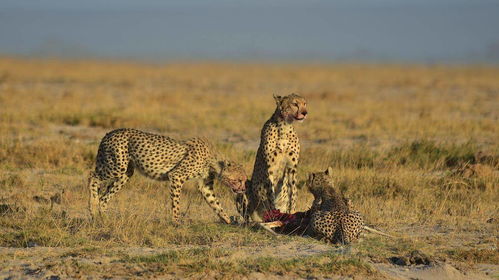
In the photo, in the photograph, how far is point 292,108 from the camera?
7562mm

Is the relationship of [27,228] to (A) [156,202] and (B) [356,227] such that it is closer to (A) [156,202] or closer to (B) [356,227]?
(A) [156,202]

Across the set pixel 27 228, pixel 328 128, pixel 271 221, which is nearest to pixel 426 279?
pixel 271 221

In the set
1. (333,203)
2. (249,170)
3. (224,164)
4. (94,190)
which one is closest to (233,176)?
(224,164)

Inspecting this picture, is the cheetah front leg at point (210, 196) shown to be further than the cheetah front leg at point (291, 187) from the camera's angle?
No

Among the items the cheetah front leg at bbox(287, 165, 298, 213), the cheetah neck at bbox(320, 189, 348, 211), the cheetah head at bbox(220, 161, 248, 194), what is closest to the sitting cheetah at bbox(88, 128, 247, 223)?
the cheetah head at bbox(220, 161, 248, 194)

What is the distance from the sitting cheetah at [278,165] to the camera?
24.9 feet

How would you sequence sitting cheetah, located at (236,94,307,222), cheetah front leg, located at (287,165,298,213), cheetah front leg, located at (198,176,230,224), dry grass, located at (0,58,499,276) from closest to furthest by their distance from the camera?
dry grass, located at (0,58,499,276), cheetah front leg, located at (198,176,230,224), sitting cheetah, located at (236,94,307,222), cheetah front leg, located at (287,165,298,213)

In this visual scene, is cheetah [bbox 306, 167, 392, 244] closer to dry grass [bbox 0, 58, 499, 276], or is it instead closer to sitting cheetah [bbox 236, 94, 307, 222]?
dry grass [bbox 0, 58, 499, 276]

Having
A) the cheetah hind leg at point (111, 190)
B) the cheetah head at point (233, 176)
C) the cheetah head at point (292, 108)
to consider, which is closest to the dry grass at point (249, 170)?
the cheetah hind leg at point (111, 190)

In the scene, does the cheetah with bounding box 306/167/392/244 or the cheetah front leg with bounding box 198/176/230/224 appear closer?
the cheetah with bounding box 306/167/392/244

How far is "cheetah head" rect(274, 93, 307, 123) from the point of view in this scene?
7555mm

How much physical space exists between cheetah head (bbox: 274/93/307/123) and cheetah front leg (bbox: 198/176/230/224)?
903 mm

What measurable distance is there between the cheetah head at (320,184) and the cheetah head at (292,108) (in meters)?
0.63

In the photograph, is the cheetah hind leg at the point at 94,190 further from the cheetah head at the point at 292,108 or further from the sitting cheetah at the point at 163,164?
the cheetah head at the point at 292,108
